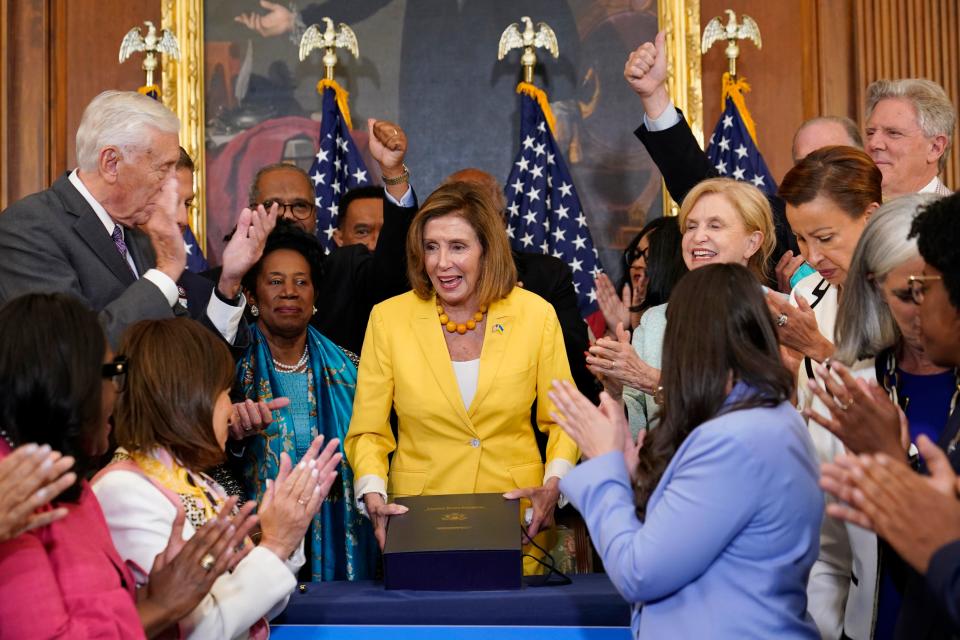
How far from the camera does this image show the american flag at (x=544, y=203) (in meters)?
6.61

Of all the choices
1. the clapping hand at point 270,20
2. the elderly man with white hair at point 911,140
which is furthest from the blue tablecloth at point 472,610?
the clapping hand at point 270,20

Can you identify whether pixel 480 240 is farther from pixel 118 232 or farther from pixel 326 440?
pixel 118 232

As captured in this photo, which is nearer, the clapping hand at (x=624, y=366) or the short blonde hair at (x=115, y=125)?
the clapping hand at (x=624, y=366)

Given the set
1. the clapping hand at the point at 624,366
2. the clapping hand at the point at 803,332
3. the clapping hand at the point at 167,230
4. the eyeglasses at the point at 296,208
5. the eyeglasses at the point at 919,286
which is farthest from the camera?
the eyeglasses at the point at 296,208

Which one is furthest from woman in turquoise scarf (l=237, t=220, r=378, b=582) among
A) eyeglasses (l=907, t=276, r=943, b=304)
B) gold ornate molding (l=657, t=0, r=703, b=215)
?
gold ornate molding (l=657, t=0, r=703, b=215)

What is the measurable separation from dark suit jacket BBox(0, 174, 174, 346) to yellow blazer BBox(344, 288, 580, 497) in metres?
0.76

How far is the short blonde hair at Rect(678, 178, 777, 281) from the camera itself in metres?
3.81

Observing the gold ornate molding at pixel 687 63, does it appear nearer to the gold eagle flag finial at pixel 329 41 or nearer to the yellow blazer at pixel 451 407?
the gold eagle flag finial at pixel 329 41

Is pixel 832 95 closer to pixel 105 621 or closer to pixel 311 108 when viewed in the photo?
pixel 311 108

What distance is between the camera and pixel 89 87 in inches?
265

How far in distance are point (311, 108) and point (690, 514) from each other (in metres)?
5.20

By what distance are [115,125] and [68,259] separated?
503 millimetres

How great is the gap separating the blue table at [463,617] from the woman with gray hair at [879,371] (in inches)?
21.5

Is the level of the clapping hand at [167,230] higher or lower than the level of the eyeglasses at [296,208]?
lower
